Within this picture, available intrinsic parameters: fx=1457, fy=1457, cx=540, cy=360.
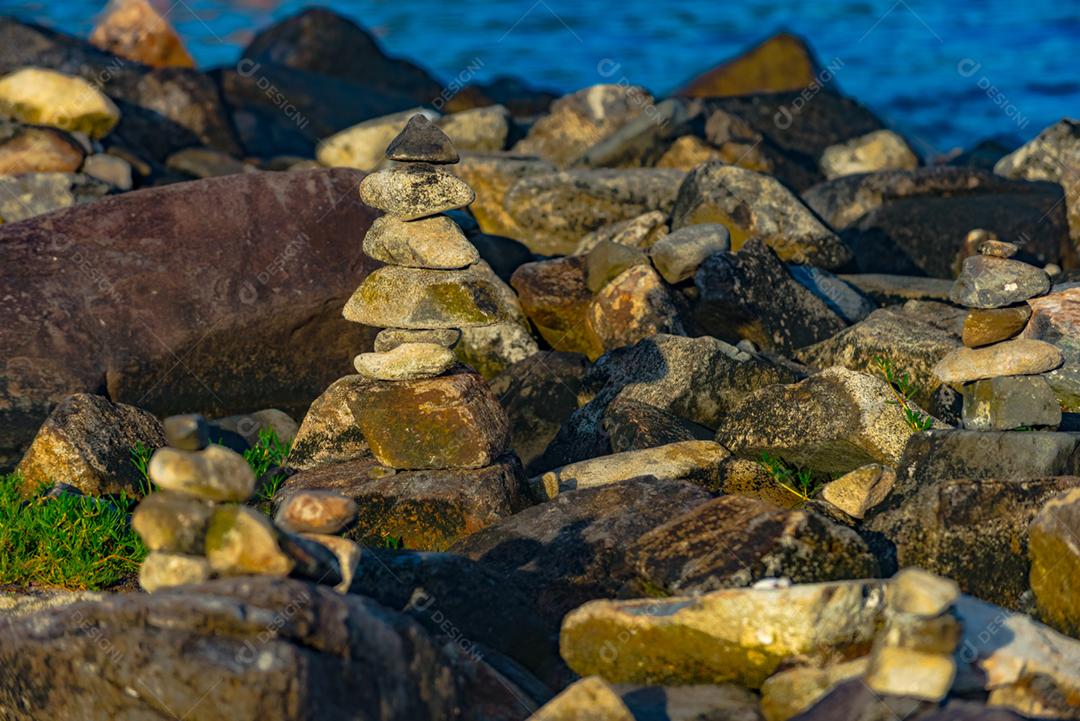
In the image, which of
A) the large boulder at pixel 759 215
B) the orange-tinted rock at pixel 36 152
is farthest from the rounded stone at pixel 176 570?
the orange-tinted rock at pixel 36 152

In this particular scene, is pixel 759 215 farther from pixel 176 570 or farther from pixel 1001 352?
pixel 176 570

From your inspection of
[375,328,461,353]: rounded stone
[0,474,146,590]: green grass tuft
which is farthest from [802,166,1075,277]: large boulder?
[0,474,146,590]: green grass tuft

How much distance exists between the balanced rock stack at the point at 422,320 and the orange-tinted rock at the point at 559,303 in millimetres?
3191

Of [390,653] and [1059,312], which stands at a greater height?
[1059,312]

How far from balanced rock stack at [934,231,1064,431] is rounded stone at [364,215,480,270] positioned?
291 centimetres

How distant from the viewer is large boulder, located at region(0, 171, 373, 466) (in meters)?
10.7

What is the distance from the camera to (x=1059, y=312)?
10484 millimetres

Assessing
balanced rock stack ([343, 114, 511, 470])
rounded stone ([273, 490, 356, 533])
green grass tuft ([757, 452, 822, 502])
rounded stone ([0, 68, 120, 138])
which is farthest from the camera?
rounded stone ([0, 68, 120, 138])

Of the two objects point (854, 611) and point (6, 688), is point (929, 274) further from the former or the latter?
point (6, 688)

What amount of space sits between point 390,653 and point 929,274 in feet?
31.9

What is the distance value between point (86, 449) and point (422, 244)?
2738mm

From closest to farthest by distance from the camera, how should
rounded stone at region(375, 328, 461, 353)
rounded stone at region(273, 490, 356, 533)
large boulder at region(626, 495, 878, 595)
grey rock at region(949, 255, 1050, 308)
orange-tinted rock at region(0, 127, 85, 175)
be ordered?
1. rounded stone at region(273, 490, 356, 533)
2. large boulder at region(626, 495, 878, 595)
3. grey rock at region(949, 255, 1050, 308)
4. rounded stone at region(375, 328, 461, 353)
5. orange-tinted rock at region(0, 127, 85, 175)

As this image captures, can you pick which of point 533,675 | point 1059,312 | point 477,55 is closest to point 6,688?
point 533,675

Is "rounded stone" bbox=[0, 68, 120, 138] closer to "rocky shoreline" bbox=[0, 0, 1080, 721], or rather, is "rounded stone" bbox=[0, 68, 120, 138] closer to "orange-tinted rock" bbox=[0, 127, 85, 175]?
"rocky shoreline" bbox=[0, 0, 1080, 721]
